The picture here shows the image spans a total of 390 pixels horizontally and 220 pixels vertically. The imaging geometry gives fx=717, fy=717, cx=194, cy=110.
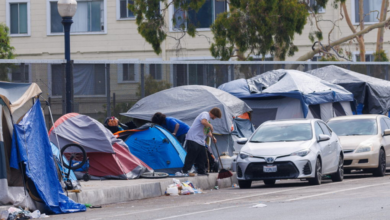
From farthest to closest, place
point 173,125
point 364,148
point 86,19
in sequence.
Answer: point 86,19, point 173,125, point 364,148

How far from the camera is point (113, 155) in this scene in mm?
15703

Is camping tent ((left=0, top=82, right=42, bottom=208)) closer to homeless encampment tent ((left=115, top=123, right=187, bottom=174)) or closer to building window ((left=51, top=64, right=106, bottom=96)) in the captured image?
homeless encampment tent ((left=115, top=123, right=187, bottom=174))

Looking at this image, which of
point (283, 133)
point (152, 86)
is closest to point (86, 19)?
point (152, 86)

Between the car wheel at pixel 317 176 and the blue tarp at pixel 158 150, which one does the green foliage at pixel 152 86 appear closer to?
the blue tarp at pixel 158 150

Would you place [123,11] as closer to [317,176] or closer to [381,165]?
[381,165]

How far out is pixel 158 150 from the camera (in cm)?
1720

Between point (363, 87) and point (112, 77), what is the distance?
371 inches

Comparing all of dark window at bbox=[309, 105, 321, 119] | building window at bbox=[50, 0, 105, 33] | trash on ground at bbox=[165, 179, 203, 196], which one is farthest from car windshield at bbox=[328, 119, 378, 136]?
building window at bbox=[50, 0, 105, 33]

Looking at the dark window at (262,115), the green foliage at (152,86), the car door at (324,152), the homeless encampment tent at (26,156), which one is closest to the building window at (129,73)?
the green foliage at (152,86)

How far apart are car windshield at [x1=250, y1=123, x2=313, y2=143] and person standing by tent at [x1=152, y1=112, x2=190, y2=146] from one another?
2.61 metres

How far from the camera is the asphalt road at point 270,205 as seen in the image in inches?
375

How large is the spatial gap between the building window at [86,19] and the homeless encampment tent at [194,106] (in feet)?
58.1

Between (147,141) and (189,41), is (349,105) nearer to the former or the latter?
(147,141)

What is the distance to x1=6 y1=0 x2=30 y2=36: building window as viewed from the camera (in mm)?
37531
